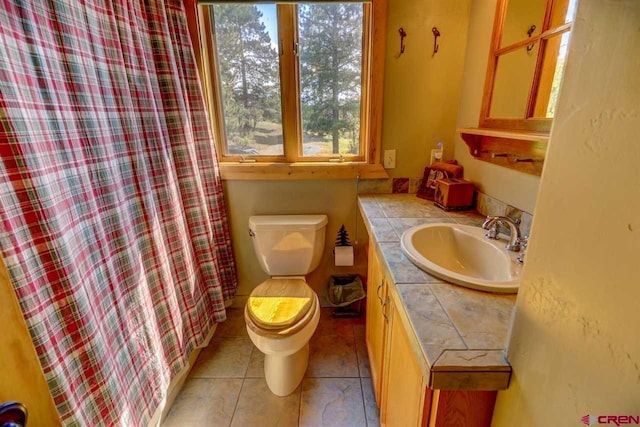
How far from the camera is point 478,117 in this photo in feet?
4.83

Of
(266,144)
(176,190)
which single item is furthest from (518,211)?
(176,190)

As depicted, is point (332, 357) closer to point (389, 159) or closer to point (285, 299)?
point (285, 299)

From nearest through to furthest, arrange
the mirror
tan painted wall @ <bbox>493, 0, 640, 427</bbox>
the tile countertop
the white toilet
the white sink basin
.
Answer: tan painted wall @ <bbox>493, 0, 640, 427</bbox>
the tile countertop
the white sink basin
the mirror
the white toilet

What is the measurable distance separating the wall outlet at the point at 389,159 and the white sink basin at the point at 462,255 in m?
0.62

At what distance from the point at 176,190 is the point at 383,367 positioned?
120 cm

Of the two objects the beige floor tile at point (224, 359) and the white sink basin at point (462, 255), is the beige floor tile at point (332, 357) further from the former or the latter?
the white sink basin at point (462, 255)

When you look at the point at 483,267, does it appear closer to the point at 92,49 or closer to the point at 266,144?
the point at 266,144

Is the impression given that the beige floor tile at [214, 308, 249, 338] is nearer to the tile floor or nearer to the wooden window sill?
the tile floor

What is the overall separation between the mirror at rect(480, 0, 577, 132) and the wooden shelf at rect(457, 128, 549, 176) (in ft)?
0.19

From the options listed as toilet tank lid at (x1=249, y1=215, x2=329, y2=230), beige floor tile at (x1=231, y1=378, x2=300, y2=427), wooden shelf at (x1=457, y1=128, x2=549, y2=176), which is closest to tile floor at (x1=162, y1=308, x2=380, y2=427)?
beige floor tile at (x1=231, y1=378, x2=300, y2=427)

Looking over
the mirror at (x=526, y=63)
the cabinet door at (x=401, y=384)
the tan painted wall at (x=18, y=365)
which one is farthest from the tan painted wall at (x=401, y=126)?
the tan painted wall at (x=18, y=365)

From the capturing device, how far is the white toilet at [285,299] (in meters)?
1.36

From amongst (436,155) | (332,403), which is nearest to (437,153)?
(436,155)

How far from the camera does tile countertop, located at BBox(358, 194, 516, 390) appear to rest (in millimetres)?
567
